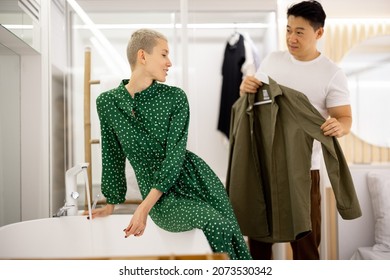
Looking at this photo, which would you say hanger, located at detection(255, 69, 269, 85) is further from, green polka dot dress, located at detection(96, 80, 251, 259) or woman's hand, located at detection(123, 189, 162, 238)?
woman's hand, located at detection(123, 189, 162, 238)

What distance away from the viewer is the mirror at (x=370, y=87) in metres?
1.59

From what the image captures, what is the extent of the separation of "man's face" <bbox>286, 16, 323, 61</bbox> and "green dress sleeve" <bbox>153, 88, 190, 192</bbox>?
0.48 m

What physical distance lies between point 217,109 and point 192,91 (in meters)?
0.13

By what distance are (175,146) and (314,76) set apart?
0.60 metres

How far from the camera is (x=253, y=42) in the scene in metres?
1.73

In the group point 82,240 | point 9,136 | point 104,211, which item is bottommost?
point 82,240

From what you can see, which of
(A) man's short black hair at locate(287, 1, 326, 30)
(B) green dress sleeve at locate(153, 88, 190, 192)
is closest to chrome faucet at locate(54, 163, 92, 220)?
(B) green dress sleeve at locate(153, 88, 190, 192)

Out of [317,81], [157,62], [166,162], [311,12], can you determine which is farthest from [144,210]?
[311,12]

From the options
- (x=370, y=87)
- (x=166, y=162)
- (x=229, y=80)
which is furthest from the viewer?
(x=229, y=80)

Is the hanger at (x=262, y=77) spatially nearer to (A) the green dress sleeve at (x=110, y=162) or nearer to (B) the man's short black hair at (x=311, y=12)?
(B) the man's short black hair at (x=311, y=12)

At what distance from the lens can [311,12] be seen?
1.57 meters

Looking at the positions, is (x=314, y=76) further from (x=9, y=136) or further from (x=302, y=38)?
(x=9, y=136)
